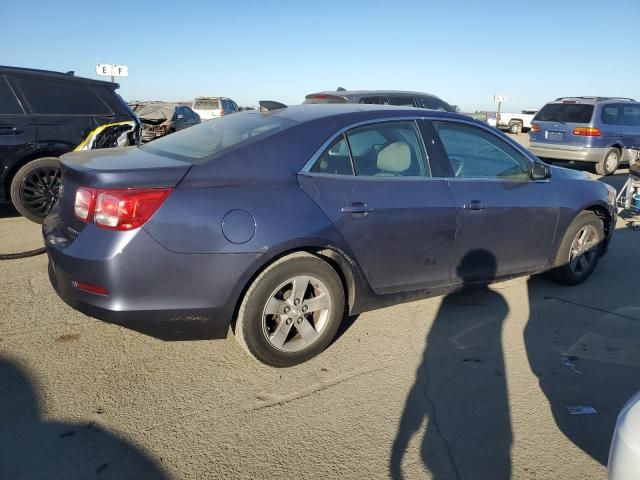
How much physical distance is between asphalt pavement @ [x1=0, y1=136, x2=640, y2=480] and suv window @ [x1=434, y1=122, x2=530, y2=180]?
3.69ft

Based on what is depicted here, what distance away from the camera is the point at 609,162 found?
12.2 m

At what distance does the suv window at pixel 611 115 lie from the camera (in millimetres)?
11917

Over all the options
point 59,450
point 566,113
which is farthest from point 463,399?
point 566,113

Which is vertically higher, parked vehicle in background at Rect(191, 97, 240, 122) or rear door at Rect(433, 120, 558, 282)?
parked vehicle in background at Rect(191, 97, 240, 122)

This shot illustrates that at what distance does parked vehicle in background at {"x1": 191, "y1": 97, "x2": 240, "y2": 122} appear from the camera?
23.0 meters

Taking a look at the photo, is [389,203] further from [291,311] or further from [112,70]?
[112,70]

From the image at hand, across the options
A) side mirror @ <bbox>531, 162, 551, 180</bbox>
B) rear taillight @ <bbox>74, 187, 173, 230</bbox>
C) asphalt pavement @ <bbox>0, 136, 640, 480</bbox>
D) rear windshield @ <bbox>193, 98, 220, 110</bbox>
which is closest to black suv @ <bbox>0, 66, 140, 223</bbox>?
asphalt pavement @ <bbox>0, 136, 640, 480</bbox>

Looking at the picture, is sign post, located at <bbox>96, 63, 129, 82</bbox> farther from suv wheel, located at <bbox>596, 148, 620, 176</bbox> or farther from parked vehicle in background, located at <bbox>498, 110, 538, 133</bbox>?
parked vehicle in background, located at <bbox>498, 110, 538, 133</bbox>

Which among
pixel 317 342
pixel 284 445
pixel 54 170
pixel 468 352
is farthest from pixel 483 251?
pixel 54 170

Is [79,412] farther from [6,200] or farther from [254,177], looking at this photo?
[6,200]

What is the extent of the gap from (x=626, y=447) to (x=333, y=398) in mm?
1552

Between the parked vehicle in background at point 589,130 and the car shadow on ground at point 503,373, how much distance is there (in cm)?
825

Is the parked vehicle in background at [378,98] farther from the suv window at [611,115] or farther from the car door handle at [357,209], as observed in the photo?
the car door handle at [357,209]

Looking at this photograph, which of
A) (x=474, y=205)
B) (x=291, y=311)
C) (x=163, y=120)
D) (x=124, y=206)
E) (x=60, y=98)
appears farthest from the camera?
(x=163, y=120)
